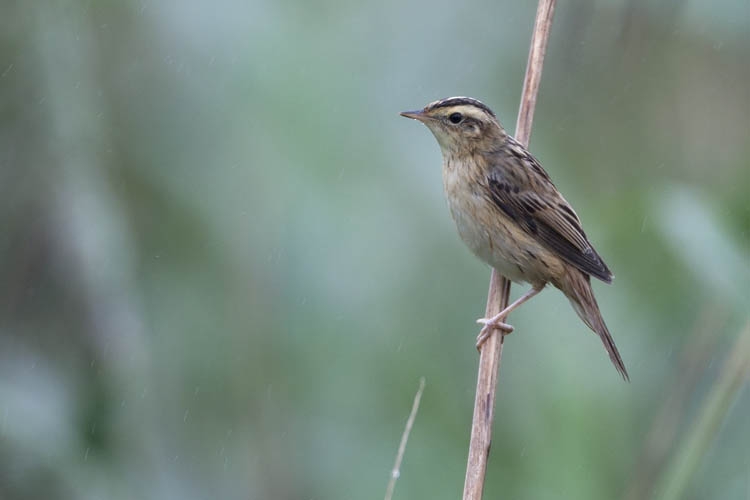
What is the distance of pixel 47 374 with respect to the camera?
151 inches

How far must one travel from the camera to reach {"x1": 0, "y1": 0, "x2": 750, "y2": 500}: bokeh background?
355 centimetres

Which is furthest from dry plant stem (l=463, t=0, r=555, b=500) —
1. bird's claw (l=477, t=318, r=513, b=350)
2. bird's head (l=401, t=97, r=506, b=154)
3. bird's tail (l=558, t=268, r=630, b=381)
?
bird's head (l=401, t=97, r=506, b=154)

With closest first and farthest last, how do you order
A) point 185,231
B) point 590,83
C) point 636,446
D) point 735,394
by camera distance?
point 735,394 → point 636,446 → point 185,231 → point 590,83

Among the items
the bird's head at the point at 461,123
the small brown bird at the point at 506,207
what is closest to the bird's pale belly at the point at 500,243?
the small brown bird at the point at 506,207

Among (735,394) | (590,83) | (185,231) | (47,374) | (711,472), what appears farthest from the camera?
(590,83)

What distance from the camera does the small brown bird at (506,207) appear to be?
3756 millimetres

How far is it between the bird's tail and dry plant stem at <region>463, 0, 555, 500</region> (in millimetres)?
251

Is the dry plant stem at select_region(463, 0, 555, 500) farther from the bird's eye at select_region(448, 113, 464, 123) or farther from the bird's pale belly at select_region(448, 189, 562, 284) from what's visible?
the bird's eye at select_region(448, 113, 464, 123)

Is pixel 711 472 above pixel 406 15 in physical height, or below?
below

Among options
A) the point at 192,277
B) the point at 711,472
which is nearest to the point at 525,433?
the point at 711,472

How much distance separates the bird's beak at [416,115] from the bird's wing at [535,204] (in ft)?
1.25

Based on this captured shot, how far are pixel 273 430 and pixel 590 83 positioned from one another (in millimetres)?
2280

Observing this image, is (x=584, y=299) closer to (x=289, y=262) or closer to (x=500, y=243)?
(x=500, y=243)

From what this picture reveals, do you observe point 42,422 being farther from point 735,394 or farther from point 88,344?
point 735,394
